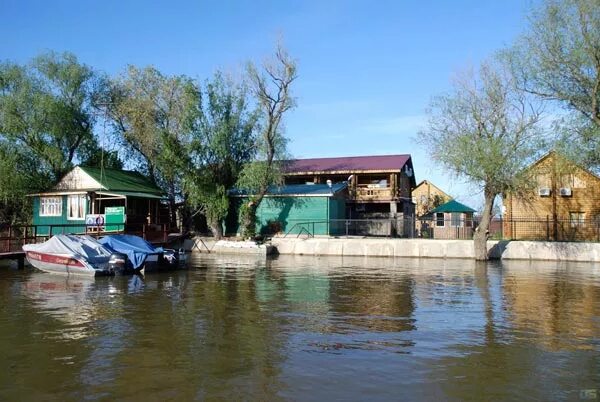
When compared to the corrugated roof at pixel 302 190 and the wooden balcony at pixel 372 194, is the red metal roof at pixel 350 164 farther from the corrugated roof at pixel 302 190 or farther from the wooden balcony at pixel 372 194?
the corrugated roof at pixel 302 190

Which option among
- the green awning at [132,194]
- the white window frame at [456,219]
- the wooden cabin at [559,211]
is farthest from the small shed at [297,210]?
the wooden cabin at [559,211]

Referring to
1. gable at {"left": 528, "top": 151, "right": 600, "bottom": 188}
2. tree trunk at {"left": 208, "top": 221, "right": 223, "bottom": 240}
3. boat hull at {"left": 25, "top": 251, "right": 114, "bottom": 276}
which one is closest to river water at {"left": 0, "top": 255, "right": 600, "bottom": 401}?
boat hull at {"left": 25, "top": 251, "right": 114, "bottom": 276}

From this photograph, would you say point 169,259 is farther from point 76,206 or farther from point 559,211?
point 559,211

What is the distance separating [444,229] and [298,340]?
3106cm

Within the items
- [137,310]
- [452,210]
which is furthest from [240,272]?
[452,210]

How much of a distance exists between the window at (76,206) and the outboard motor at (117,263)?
51.9 feet

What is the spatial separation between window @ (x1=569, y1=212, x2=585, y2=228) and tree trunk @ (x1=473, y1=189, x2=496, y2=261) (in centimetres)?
830

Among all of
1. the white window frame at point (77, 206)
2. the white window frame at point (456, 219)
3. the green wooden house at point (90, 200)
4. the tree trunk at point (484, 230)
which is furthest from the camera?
the white window frame at point (456, 219)

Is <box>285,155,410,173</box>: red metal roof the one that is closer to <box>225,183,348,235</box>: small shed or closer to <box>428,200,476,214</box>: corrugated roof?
<box>225,183,348,235</box>: small shed

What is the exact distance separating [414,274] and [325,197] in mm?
15589

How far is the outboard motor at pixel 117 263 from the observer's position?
2211 cm

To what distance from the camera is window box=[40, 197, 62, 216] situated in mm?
37656

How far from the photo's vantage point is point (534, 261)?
30594mm

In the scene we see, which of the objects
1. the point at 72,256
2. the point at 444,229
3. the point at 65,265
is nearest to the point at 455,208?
the point at 444,229
